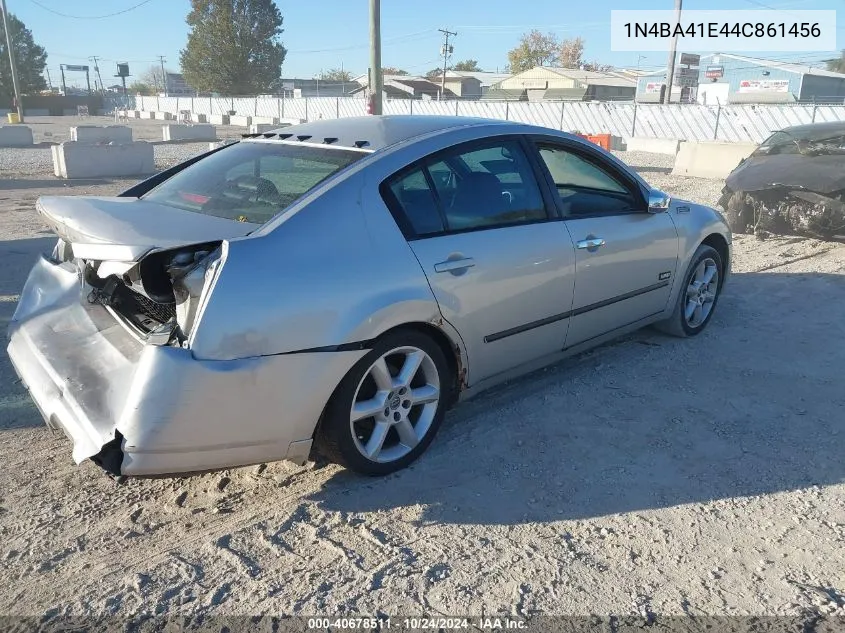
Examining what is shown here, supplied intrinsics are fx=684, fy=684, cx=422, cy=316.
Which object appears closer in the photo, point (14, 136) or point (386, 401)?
point (386, 401)

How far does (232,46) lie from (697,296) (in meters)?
69.7

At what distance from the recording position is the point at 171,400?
8.19ft

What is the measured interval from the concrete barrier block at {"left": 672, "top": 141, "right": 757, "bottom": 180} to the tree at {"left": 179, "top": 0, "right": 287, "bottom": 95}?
196 ft

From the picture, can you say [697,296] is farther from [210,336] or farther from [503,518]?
[210,336]

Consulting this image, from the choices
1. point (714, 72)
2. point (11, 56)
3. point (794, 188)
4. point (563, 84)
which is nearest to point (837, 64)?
point (714, 72)

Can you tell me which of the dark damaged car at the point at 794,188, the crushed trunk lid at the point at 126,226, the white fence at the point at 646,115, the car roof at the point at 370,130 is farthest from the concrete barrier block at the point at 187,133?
the crushed trunk lid at the point at 126,226

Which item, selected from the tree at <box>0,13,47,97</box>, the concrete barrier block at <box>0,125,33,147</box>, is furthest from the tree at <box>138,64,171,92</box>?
the concrete barrier block at <box>0,125,33,147</box>

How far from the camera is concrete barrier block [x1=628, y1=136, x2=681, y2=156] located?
20.8 metres

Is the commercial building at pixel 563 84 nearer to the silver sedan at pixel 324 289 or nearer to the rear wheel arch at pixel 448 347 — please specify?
the silver sedan at pixel 324 289

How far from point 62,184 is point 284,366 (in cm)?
1312

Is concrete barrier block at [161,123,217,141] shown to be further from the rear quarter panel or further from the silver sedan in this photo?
the rear quarter panel

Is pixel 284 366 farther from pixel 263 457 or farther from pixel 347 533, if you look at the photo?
pixel 347 533

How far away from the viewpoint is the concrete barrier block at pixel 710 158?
1449 centimetres

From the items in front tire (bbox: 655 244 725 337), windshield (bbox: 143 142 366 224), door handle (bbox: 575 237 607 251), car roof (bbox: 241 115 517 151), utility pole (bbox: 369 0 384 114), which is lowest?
front tire (bbox: 655 244 725 337)
